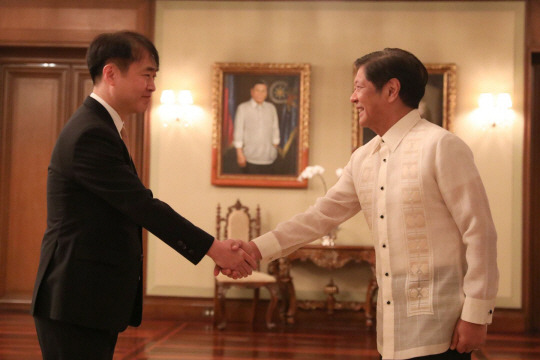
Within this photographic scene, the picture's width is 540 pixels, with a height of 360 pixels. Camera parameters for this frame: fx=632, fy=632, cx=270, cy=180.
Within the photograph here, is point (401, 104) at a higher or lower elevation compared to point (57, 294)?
higher

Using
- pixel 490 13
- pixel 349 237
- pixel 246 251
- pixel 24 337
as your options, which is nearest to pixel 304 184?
pixel 349 237

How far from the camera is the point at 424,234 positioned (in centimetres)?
202

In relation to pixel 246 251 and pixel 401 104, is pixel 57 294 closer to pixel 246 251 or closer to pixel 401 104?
pixel 246 251

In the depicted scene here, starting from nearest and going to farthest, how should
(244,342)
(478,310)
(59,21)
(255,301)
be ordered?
(478,310)
(244,342)
(255,301)
(59,21)

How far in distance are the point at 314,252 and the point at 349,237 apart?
0.53 metres

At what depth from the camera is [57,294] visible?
6.62 feet

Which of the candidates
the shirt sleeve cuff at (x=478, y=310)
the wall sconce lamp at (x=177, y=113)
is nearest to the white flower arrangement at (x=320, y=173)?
the wall sconce lamp at (x=177, y=113)

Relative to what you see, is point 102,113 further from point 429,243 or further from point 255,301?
point 255,301

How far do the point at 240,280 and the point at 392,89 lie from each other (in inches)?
157

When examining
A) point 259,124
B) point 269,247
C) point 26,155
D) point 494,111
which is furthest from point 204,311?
point 269,247

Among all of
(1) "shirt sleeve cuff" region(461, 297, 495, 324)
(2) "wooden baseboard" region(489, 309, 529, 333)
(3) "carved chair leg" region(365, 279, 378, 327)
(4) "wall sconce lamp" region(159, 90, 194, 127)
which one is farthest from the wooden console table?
(1) "shirt sleeve cuff" region(461, 297, 495, 324)

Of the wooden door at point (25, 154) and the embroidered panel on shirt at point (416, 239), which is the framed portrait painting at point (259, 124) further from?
the embroidered panel on shirt at point (416, 239)

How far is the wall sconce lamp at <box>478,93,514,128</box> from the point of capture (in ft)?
20.6

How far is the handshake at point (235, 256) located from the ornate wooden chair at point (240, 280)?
3.00 metres
